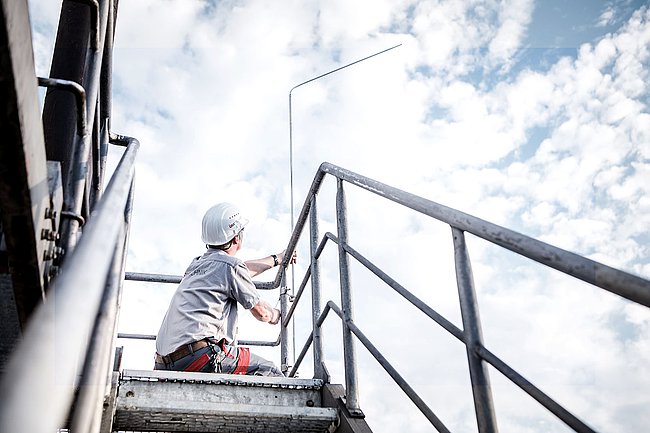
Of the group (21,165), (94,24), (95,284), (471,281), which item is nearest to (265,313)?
(471,281)

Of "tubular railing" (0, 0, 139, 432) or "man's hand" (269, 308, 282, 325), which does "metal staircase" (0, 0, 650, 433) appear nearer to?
"tubular railing" (0, 0, 139, 432)

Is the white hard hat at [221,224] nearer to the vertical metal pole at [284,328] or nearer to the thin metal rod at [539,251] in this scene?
the vertical metal pole at [284,328]

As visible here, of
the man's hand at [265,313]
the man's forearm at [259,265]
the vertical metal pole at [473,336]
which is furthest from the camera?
the man's forearm at [259,265]

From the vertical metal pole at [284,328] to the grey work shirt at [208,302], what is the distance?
0.70 meters

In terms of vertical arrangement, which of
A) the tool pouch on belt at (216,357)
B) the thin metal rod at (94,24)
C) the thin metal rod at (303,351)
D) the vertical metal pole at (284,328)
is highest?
the vertical metal pole at (284,328)

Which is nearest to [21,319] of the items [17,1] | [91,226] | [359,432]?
[91,226]

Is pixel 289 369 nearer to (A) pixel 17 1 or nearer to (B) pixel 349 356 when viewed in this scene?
(B) pixel 349 356

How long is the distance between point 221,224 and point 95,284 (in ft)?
8.07

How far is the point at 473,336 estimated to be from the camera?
4.50 feet

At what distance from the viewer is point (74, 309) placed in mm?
577

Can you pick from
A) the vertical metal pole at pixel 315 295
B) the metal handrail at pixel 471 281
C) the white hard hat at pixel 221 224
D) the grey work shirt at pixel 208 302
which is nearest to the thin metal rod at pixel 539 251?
the metal handrail at pixel 471 281

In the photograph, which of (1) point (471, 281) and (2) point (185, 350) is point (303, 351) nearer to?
(2) point (185, 350)

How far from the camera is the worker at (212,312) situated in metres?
2.58

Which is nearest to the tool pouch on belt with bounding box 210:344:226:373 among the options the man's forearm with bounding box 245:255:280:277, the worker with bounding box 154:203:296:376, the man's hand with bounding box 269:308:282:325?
the worker with bounding box 154:203:296:376
